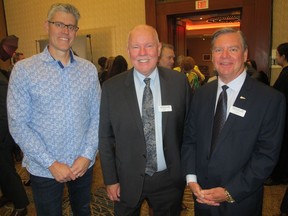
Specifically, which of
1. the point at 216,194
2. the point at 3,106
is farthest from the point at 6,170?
the point at 216,194

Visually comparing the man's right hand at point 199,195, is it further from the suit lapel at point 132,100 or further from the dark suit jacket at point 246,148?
the suit lapel at point 132,100

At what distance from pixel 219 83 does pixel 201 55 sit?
53.5ft

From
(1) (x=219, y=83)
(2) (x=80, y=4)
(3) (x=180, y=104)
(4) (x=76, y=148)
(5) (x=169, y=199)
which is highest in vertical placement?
(2) (x=80, y=4)

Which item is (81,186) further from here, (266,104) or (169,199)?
(266,104)

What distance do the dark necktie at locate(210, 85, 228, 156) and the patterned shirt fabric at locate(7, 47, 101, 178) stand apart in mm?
780

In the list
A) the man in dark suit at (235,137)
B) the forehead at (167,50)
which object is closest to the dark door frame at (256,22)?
the forehead at (167,50)

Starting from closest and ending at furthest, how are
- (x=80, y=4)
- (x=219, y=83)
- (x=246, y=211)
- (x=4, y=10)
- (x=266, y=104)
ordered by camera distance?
(x=266, y=104) < (x=246, y=211) < (x=219, y=83) < (x=80, y=4) < (x=4, y=10)

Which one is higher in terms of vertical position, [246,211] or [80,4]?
[80,4]

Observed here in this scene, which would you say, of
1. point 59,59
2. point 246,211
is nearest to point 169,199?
point 246,211

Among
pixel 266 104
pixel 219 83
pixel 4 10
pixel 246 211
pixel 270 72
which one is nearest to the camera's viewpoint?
pixel 266 104

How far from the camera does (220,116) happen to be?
148 centimetres

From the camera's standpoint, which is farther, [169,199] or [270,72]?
[270,72]

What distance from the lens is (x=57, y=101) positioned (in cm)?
154

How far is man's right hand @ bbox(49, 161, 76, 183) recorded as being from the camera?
1.50 meters
